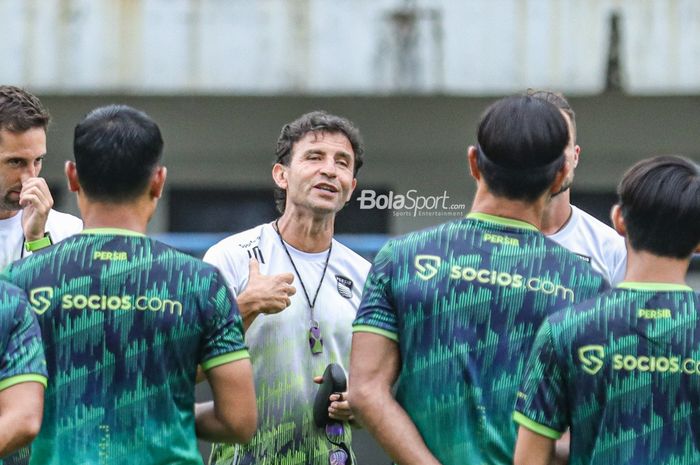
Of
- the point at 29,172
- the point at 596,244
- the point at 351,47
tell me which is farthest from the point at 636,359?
the point at 351,47

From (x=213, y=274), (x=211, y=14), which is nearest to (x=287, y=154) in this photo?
(x=213, y=274)

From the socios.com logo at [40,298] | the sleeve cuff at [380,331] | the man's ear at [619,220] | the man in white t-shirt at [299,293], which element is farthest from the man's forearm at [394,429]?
the man in white t-shirt at [299,293]

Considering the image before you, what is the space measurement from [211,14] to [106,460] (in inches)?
399

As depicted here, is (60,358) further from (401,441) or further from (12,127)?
(12,127)

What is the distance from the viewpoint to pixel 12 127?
502cm

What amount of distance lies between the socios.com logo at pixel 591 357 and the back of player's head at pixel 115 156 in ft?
4.31

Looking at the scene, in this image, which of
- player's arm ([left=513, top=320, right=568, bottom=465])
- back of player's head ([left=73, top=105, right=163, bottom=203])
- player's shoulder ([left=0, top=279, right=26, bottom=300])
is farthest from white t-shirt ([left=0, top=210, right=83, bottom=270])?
player's arm ([left=513, top=320, right=568, bottom=465])

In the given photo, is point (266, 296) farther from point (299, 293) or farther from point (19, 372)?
point (19, 372)

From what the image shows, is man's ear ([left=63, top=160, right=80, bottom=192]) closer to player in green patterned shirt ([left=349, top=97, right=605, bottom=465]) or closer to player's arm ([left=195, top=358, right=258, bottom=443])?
player's arm ([left=195, top=358, right=258, bottom=443])

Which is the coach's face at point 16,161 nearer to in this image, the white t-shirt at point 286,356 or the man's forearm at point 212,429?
the white t-shirt at point 286,356

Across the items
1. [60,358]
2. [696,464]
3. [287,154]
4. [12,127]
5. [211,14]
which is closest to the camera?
[696,464]

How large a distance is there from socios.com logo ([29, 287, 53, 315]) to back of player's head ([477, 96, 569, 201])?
1.27 m

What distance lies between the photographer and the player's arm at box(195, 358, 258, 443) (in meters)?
3.65

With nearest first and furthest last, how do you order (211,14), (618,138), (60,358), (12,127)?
(60,358) < (12,127) < (211,14) < (618,138)
